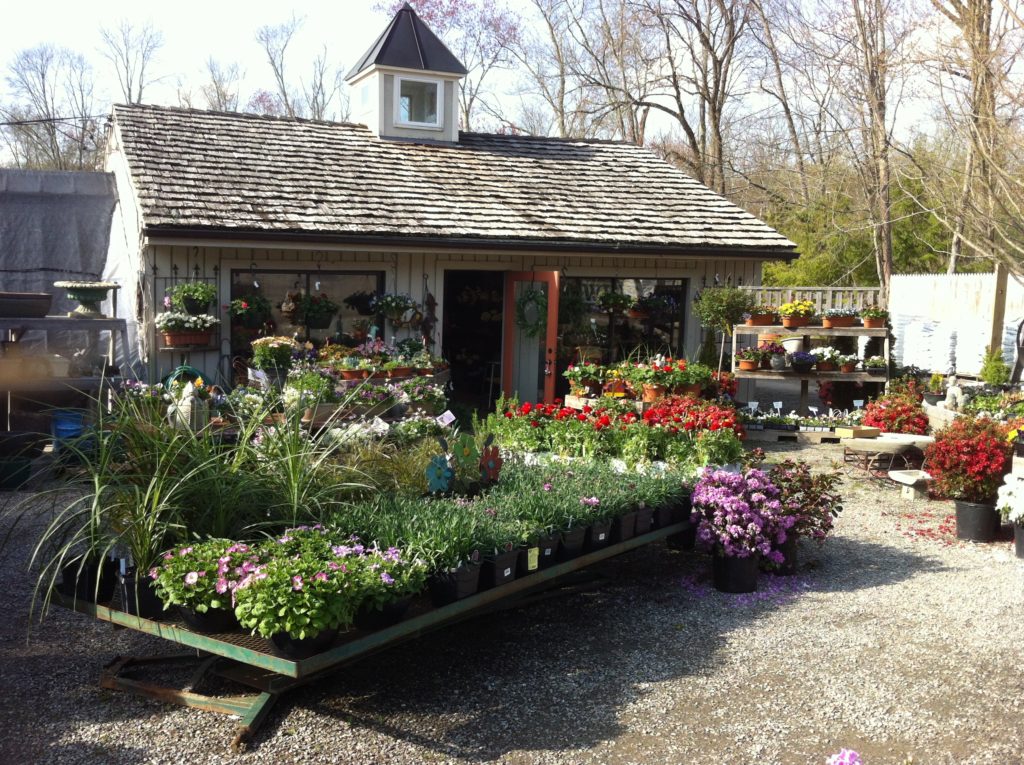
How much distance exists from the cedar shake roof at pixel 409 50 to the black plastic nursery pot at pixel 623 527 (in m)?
10.8

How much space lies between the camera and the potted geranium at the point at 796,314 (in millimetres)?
13336

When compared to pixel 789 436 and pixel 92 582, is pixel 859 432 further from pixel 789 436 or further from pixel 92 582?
pixel 92 582

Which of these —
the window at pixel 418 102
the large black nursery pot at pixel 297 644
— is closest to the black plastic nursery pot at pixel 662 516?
the large black nursery pot at pixel 297 644

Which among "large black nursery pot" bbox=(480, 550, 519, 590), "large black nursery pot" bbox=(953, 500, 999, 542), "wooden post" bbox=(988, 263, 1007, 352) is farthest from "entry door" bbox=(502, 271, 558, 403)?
"large black nursery pot" bbox=(480, 550, 519, 590)

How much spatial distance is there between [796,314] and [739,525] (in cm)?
742

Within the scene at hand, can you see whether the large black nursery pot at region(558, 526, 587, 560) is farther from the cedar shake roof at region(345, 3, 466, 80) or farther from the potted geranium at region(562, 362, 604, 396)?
the cedar shake roof at region(345, 3, 466, 80)

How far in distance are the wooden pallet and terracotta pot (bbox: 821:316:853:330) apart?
1791 mm

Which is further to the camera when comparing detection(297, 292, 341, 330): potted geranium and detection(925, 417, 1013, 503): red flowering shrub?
detection(297, 292, 341, 330): potted geranium

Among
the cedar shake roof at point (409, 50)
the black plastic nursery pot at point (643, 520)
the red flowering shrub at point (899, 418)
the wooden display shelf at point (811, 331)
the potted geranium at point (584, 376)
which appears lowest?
the black plastic nursery pot at point (643, 520)

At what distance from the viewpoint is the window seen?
50.9 ft

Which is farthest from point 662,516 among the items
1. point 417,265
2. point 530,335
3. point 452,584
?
point 417,265

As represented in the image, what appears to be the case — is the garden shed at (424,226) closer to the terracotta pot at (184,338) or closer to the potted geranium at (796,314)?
the terracotta pot at (184,338)

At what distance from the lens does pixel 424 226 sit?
40.8 feet

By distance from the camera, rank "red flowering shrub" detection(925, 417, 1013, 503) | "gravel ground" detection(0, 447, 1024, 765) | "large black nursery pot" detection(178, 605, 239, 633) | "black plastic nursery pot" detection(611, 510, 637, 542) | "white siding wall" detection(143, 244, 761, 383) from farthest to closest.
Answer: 1. "white siding wall" detection(143, 244, 761, 383)
2. "red flowering shrub" detection(925, 417, 1013, 503)
3. "black plastic nursery pot" detection(611, 510, 637, 542)
4. "large black nursery pot" detection(178, 605, 239, 633)
5. "gravel ground" detection(0, 447, 1024, 765)
